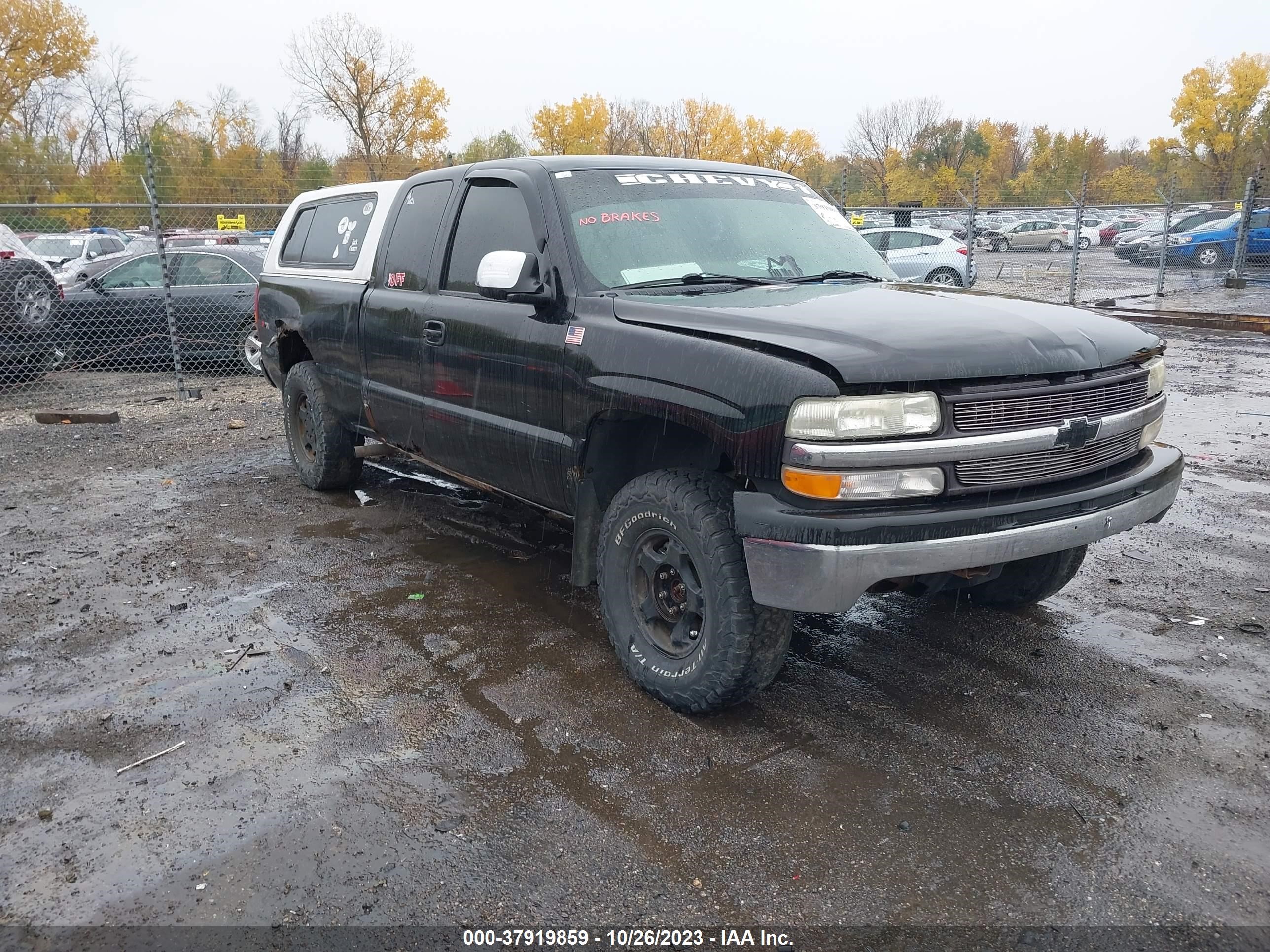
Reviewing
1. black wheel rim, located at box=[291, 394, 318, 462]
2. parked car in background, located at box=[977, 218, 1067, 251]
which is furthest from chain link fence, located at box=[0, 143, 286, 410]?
parked car in background, located at box=[977, 218, 1067, 251]

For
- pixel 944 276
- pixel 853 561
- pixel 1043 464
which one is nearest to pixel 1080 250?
pixel 944 276

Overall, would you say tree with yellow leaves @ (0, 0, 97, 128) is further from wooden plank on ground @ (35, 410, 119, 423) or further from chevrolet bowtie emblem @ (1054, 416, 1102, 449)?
chevrolet bowtie emblem @ (1054, 416, 1102, 449)

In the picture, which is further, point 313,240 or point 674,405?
point 313,240

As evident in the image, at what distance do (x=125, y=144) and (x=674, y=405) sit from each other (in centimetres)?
5503

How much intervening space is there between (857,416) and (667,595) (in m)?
1.05

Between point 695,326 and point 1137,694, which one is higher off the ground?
point 695,326

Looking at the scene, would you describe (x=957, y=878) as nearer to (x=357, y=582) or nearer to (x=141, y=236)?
(x=357, y=582)

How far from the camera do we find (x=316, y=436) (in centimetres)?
612

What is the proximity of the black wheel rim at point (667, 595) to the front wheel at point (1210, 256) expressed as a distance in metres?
23.5

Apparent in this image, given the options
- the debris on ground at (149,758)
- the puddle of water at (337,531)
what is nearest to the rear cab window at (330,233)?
the puddle of water at (337,531)

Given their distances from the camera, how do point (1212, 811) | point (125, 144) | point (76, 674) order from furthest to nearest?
point (125, 144) → point (76, 674) → point (1212, 811)

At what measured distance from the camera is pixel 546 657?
389cm

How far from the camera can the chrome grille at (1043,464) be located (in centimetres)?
292

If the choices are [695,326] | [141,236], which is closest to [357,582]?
[695,326]
